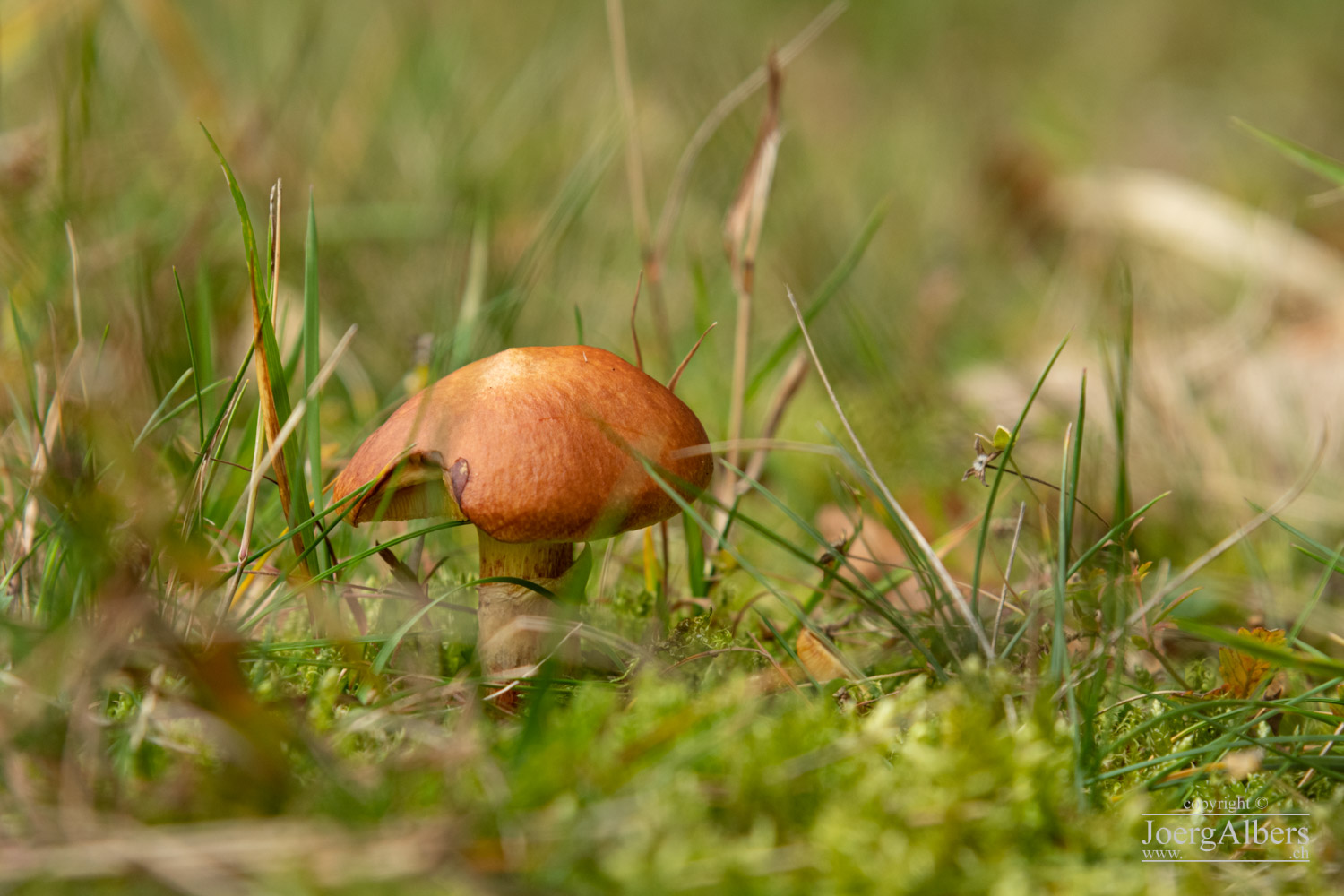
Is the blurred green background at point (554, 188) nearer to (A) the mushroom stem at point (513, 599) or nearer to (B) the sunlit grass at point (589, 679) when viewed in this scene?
(B) the sunlit grass at point (589, 679)

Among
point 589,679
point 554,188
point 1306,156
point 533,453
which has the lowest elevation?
point 589,679

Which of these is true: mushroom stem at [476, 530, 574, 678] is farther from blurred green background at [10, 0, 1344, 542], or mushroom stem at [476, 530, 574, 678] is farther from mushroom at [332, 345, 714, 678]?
blurred green background at [10, 0, 1344, 542]

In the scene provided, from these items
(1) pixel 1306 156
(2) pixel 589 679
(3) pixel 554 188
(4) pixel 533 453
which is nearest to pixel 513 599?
(2) pixel 589 679

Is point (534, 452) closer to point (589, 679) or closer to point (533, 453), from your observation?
point (533, 453)

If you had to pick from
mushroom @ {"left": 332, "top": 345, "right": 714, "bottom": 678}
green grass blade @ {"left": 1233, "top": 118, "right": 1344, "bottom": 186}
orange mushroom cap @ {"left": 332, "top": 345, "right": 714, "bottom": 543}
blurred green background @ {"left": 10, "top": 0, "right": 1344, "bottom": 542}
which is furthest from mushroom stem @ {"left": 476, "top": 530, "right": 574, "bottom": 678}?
green grass blade @ {"left": 1233, "top": 118, "right": 1344, "bottom": 186}

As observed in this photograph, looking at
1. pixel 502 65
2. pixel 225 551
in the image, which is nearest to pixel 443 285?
pixel 225 551

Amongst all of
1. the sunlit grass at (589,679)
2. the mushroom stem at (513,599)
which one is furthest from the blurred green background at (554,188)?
the mushroom stem at (513,599)
